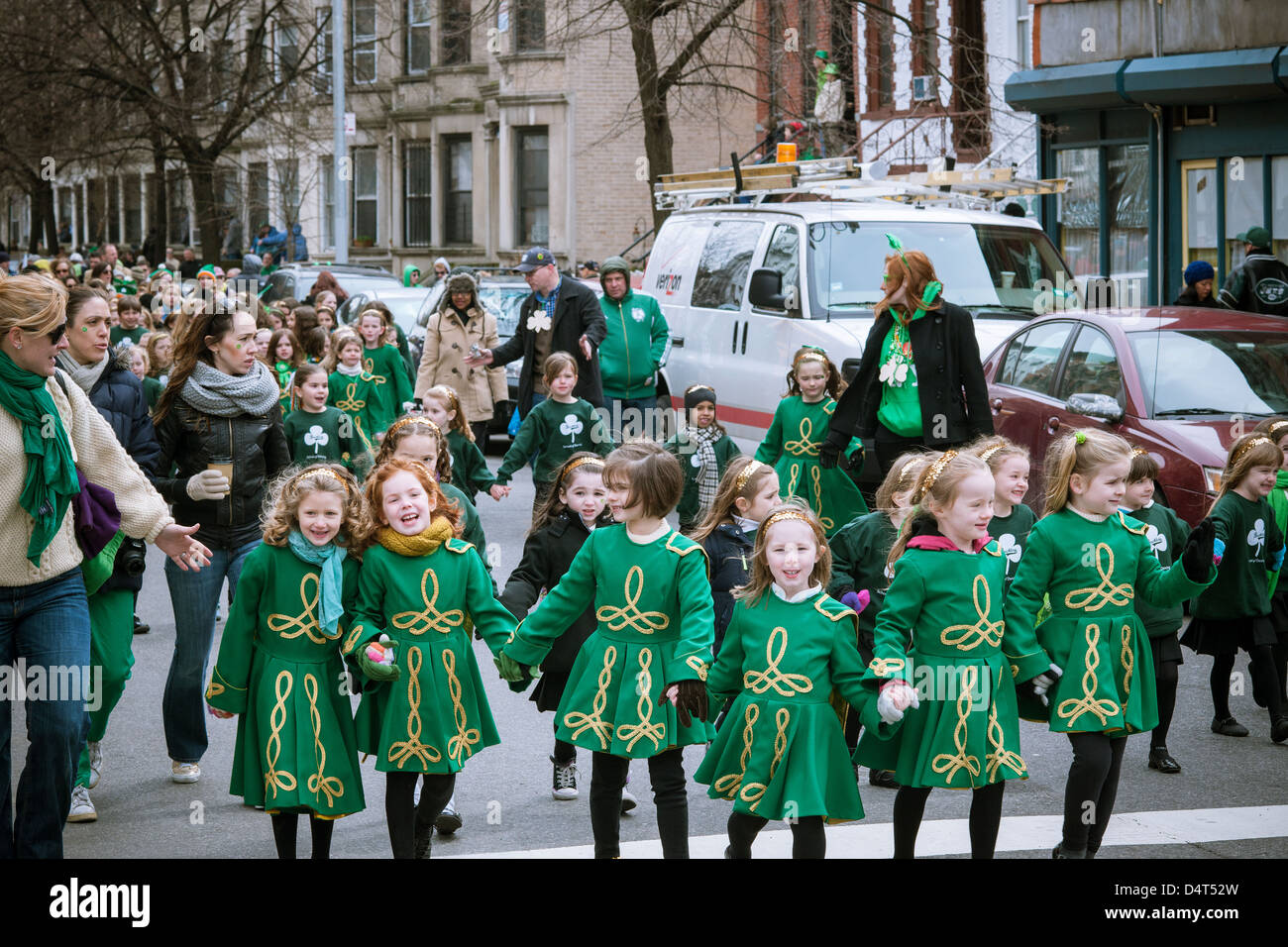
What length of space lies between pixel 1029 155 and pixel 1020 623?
18.7 meters

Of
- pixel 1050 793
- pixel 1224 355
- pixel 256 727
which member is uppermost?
pixel 1224 355

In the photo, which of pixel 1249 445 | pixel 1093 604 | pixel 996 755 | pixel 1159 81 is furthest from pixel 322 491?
pixel 1159 81

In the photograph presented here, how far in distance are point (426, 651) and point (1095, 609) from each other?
2305mm

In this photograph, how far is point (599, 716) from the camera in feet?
18.5

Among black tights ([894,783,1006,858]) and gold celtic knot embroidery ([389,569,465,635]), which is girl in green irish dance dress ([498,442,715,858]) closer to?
gold celtic knot embroidery ([389,569,465,635])

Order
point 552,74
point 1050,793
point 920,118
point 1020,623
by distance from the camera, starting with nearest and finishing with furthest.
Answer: point 1020,623 < point 1050,793 < point 920,118 < point 552,74

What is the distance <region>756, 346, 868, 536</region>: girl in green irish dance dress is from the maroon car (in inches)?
49.1

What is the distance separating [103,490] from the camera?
220 inches

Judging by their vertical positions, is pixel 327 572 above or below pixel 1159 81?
below

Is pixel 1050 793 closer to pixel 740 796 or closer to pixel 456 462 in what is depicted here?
pixel 740 796

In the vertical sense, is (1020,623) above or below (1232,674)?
above

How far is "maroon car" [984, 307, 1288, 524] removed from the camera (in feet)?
31.0

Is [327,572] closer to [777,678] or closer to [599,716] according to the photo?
[599,716]
